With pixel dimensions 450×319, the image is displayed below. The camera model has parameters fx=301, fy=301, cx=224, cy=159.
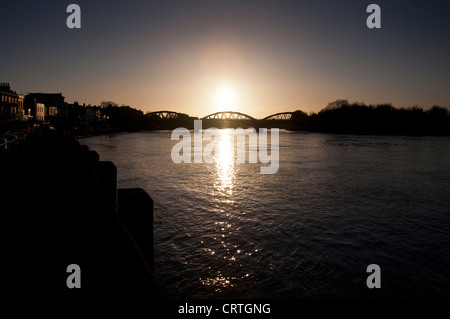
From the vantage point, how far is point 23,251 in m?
4.82

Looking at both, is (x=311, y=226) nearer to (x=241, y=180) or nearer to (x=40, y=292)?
(x=40, y=292)

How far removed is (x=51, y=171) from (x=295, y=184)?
13527mm

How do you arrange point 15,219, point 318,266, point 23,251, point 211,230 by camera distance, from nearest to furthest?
point 23,251 < point 15,219 < point 318,266 < point 211,230

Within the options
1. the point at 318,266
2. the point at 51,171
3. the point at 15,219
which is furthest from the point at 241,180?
the point at 15,219

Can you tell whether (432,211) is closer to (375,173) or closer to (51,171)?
(375,173)

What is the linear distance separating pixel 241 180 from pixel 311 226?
10.4 metres

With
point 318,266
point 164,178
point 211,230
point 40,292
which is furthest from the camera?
point 164,178

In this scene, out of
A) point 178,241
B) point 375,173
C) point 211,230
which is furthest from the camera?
point 375,173

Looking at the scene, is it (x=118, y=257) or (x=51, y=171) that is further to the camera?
(x=51, y=171)

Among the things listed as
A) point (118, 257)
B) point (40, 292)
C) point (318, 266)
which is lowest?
point (318, 266)

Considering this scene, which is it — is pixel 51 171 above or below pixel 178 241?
above

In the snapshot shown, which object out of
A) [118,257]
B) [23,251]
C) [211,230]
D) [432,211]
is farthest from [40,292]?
[432,211]

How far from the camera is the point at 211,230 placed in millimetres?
10570
